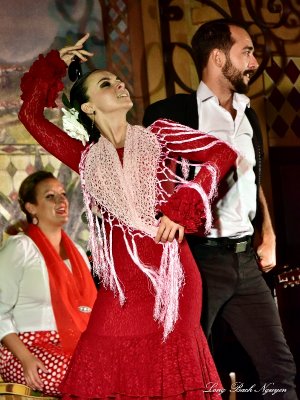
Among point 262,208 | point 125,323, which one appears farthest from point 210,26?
point 125,323

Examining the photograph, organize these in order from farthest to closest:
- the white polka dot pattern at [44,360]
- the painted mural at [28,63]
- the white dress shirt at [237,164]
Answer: the painted mural at [28,63] < the white polka dot pattern at [44,360] < the white dress shirt at [237,164]

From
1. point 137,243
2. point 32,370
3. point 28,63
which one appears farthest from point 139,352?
point 28,63

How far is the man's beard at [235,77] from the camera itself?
3400mm

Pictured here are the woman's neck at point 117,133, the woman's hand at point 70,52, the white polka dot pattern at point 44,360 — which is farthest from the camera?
the white polka dot pattern at point 44,360

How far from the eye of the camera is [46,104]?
9.46 ft

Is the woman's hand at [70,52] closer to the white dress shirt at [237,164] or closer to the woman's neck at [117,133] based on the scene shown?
the woman's neck at [117,133]

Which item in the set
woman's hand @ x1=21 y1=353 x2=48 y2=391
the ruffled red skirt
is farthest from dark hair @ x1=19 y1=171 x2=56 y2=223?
the ruffled red skirt

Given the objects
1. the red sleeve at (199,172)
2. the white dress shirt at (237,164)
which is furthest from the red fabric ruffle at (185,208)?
the white dress shirt at (237,164)

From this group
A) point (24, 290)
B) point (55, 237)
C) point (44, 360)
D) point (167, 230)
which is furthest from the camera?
point (55, 237)

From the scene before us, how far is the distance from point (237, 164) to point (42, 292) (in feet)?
3.70

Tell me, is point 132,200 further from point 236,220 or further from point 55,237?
point 55,237

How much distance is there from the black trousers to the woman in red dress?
19.5 inches

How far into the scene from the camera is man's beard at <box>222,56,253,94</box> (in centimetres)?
340

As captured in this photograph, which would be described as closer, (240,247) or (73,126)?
(73,126)
